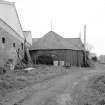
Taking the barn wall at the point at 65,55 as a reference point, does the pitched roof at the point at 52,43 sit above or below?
above

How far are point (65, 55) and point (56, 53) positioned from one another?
5.49ft

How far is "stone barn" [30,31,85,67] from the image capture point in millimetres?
29891

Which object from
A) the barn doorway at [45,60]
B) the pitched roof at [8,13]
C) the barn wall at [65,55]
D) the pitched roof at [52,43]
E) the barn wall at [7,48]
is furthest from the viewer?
the pitched roof at [52,43]

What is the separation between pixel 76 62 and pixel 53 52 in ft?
17.4

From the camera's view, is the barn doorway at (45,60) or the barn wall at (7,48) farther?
the barn doorway at (45,60)

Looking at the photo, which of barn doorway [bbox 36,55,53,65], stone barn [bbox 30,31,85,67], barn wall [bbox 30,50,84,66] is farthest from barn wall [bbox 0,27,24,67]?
barn wall [bbox 30,50,84,66]

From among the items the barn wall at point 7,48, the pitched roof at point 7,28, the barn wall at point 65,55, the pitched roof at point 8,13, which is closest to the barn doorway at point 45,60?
the barn wall at point 65,55

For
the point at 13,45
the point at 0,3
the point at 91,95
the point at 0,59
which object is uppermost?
the point at 0,3

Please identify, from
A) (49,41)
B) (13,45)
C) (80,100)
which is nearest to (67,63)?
(49,41)

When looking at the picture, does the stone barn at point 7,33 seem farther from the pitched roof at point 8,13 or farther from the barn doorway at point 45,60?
the barn doorway at point 45,60

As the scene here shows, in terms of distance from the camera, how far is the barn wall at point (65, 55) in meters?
30.0

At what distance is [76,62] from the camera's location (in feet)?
106

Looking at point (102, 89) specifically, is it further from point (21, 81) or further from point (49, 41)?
point (49, 41)

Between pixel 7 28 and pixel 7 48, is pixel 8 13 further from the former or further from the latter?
pixel 7 48
